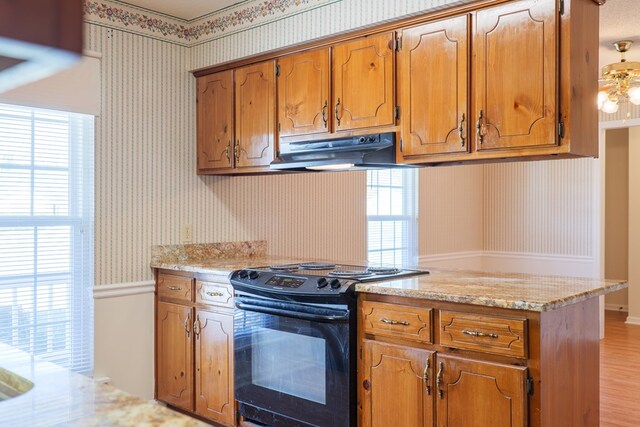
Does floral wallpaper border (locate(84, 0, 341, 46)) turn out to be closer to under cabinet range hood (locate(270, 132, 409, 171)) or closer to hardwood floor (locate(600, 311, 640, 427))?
under cabinet range hood (locate(270, 132, 409, 171))

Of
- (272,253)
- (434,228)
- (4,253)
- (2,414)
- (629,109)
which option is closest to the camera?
(2,414)

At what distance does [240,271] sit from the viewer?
10.4 ft

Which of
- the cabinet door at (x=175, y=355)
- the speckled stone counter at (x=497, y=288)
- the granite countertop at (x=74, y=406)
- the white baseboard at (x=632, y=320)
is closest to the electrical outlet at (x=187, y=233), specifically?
the cabinet door at (x=175, y=355)

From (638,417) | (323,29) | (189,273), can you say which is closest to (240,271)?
(189,273)

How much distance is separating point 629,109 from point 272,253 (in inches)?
149

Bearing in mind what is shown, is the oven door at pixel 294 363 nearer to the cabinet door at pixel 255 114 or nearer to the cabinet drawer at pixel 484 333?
the cabinet drawer at pixel 484 333

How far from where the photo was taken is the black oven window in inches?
108

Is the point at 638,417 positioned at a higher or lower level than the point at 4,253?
lower

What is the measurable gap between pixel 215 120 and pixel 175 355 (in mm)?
1493

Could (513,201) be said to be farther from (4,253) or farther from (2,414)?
(2,414)

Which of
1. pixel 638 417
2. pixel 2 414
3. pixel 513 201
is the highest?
pixel 513 201

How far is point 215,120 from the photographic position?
381 centimetres

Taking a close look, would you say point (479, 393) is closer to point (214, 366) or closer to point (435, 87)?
point (435, 87)

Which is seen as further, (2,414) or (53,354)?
(53,354)
